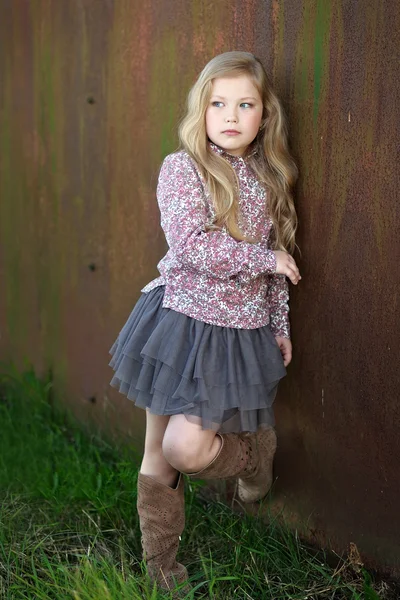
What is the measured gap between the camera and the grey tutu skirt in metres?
2.38

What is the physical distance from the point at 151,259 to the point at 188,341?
844 millimetres

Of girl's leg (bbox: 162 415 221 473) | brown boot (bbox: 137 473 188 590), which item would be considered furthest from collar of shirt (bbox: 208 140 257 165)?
brown boot (bbox: 137 473 188 590)

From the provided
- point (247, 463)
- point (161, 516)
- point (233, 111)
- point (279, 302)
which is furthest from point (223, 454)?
point (233, 111)

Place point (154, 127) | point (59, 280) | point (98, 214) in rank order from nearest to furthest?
point (154, 127) → point (98, 214) → point (59, 280)

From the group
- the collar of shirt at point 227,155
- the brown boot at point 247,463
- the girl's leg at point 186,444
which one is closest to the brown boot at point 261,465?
the brown boot at point 247,463

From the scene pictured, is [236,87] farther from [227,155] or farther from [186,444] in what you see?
[186,444]

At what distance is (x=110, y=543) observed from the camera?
275cm

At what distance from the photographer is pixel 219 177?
2.42 metres

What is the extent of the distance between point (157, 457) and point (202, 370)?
369mm

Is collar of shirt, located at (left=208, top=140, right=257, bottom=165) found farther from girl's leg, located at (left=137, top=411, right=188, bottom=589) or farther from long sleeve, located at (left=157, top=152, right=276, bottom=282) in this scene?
girl's leg, located at (left=137, top=411, right=188, bottom=589)

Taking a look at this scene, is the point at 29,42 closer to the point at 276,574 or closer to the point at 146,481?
the point at 146,481

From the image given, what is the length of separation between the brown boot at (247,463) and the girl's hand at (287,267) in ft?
1.64

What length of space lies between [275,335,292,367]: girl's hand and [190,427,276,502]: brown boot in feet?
0.82

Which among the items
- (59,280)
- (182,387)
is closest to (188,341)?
(182,387)
